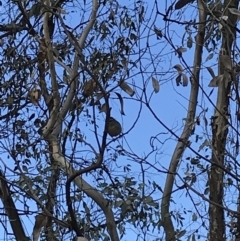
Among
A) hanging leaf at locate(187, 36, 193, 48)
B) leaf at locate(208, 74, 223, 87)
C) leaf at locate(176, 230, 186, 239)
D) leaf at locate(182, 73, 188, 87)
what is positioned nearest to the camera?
leaf at locate(208, 74, 223, 87)

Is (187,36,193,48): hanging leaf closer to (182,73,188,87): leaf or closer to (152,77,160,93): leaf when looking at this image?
(182,73,188,87): leaf

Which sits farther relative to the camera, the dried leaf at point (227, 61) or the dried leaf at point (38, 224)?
the dried leaf at point (38, 224)

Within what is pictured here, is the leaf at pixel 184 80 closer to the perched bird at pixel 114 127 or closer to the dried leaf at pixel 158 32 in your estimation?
the dried leaf at pixel 158 32

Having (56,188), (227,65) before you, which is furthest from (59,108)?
(227,65)

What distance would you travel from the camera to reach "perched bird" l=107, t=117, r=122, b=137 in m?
2.72

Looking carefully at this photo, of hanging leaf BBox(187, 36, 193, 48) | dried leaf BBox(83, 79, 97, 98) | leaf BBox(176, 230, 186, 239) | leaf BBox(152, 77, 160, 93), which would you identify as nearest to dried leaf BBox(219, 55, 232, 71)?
leaf BBox(152, 77, 160, 93)

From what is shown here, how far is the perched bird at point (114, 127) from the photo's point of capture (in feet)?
8.93

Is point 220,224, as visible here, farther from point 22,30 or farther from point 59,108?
point 22,30

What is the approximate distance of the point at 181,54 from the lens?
2.79 m

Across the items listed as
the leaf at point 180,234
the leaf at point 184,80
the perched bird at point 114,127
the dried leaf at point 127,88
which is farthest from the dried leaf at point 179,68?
the leaf at point 180,234

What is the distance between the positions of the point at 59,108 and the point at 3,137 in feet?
1.27

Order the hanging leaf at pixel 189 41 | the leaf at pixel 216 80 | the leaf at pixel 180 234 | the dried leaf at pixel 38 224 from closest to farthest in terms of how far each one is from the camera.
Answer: the leaf at pixel 216 80
the dried leaf at pixel 38 224
the leaf at pixel 180 234
the hanging leaf at pixel 189 41

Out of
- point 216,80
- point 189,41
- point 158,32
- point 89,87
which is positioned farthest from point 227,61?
point 189,41

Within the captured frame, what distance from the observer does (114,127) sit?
272 cm
